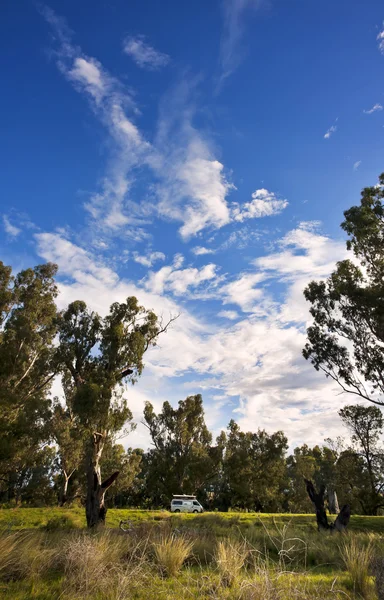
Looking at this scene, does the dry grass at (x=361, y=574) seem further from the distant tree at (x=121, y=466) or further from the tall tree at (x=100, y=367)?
the distant tree at (x=121, y=466)

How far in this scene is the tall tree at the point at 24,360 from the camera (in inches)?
944

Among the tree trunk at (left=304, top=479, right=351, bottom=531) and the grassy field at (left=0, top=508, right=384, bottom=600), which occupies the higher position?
the grassy field at (left=0, top=508, right=384, bottom=600)

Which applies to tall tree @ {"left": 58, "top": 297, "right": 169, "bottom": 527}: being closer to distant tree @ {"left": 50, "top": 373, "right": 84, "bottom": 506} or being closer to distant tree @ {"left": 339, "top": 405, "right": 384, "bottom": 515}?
distant tree @ {"left": 50, "top": 373, "right": 84, "bottom": 506}

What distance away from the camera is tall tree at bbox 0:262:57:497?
78.7 feet

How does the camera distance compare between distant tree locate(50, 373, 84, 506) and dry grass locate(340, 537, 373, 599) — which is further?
distant tree locate(50, 373, 84, 506)

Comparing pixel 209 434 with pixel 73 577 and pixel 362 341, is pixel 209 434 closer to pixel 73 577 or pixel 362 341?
pixel 362 341

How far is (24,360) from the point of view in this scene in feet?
82.8

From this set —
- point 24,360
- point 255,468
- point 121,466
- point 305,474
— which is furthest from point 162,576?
point 305,474

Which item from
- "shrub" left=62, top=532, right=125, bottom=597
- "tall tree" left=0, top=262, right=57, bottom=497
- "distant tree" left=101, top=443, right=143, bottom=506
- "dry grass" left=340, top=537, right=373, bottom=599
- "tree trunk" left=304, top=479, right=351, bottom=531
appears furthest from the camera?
"distant tree" left=101, top=443, right=143, bottom=506

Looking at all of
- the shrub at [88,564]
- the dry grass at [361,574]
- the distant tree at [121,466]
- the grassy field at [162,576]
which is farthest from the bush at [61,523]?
the distant tree at [121,466]

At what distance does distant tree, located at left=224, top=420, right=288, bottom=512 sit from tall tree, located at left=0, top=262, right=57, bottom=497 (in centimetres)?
3390

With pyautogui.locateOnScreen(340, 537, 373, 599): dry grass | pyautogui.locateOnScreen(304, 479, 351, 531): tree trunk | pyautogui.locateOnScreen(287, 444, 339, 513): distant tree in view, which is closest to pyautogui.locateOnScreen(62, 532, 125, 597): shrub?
pyautogui.locateOnScreen(340, 537, 373, 599): dry grass

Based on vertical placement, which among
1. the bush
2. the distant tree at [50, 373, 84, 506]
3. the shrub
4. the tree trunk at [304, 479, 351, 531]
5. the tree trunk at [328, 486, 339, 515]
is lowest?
the tree trunk at [328, 486, 339, 515]

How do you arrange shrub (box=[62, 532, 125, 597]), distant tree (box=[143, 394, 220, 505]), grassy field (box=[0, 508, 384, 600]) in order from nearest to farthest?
grassy field (box=[0, 508, 384, 600]), shrub (box=[62, 532, 125, 597]), distant tree (box=[143, 394, 220, 505])
